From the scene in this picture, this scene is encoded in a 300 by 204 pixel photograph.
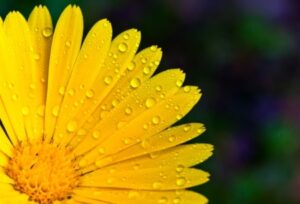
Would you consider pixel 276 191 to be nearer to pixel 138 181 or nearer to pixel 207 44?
pixel 207 44

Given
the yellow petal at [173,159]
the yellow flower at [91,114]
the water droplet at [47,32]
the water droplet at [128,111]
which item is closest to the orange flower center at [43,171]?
the yellow flower at [91,114]

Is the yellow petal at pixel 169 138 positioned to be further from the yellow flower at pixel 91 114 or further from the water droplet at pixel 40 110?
→ the water droplet at pixel 40 110

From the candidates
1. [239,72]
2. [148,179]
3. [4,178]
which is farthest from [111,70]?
[239,72]

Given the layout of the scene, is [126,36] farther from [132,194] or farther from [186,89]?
[132,194]

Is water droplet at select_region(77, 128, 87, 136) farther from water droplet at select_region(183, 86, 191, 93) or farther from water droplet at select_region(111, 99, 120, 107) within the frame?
water droplet at select_region(183, 86, 191, 93)

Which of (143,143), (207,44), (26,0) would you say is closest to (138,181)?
(143,143)

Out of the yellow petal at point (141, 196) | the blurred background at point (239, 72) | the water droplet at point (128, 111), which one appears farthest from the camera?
the blurred background at point (239, 72)
